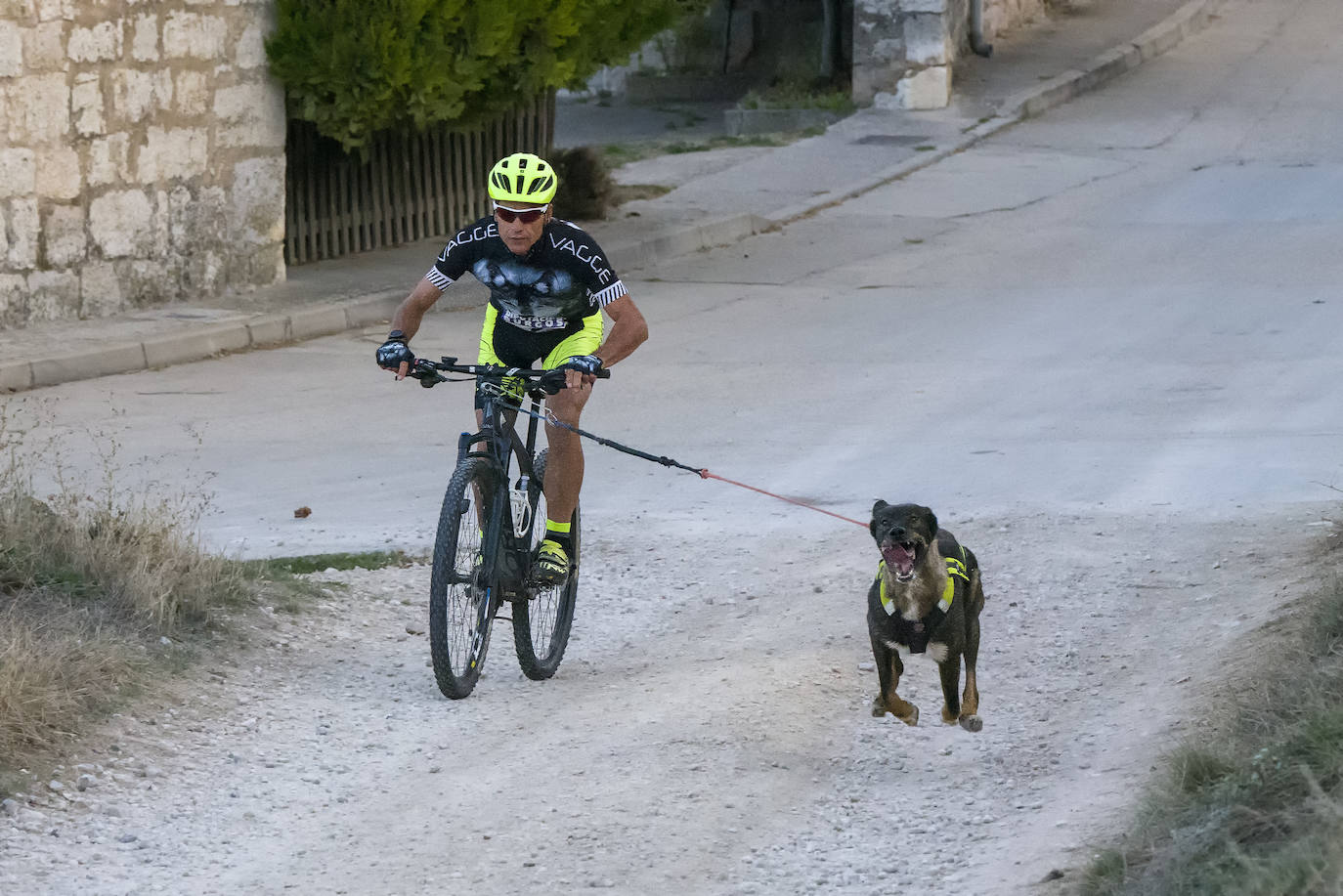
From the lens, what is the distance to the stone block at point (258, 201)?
14.2 meters

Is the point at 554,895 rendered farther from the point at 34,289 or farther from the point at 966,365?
the point at 34,289

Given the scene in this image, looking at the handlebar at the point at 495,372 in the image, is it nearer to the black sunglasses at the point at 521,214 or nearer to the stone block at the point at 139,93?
the black sunglasses at the point at 521,214

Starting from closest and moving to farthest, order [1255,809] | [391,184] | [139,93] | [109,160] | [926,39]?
[1255,809]
[109,160]
[139,93]
[391,184]
[926,39]

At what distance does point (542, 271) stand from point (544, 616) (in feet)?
4.32

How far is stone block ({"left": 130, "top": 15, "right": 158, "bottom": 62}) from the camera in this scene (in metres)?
13.1

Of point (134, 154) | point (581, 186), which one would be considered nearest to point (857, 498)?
point (134, 154)

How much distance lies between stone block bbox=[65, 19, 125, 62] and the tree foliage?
1.46 meters

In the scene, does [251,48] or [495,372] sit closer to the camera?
[495,372]

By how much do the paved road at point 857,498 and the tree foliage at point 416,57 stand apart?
1.73 m

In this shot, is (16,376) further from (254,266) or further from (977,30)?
(977,30)

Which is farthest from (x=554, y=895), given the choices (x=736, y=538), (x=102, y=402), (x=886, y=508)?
(x=102, y=402)

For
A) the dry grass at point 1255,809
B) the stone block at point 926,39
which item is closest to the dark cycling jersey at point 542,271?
the dry grass at point 1255,809

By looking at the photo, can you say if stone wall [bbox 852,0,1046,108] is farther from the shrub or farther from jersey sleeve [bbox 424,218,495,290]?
jersey sleeve [bbox 424,218,495,290]

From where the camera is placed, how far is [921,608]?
5.36 m
